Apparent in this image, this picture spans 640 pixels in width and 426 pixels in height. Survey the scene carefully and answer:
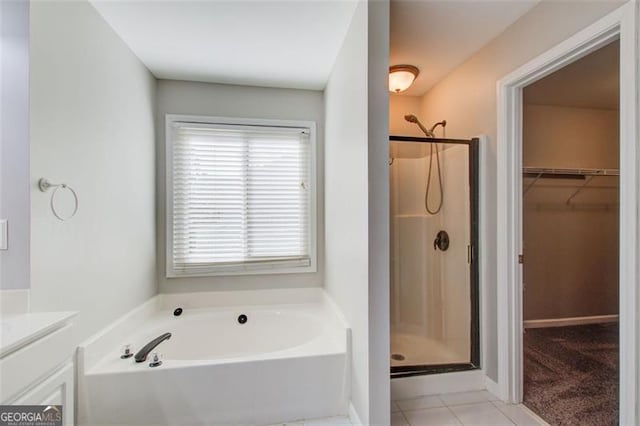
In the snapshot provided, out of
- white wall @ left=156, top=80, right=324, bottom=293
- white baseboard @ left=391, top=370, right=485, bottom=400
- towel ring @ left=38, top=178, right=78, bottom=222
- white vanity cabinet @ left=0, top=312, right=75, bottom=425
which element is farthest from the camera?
white wall @ left=156, top=80, right=324, bottom=293

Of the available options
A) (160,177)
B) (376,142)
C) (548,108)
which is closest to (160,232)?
(160,177)

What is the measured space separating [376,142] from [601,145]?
345 centimetres

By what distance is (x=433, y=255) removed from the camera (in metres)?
2.36

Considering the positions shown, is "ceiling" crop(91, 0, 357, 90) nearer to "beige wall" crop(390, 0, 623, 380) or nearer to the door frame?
"beige wall" crop(390, 0, 623, 380)

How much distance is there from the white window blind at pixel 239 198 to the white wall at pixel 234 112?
4.0 inches

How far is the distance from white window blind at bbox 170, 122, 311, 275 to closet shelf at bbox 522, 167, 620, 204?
90.5 inches

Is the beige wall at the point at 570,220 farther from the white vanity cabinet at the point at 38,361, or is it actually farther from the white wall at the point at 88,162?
the white vanity cabinet at the point at 38,361

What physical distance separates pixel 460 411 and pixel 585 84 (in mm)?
2912

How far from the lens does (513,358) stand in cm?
184

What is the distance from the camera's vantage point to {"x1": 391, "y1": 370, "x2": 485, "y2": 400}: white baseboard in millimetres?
1949

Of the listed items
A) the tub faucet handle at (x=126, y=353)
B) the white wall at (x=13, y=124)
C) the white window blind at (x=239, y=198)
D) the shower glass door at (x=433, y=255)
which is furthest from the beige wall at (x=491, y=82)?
the white wall at (x=13, y=124)

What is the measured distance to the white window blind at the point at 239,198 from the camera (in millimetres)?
2504

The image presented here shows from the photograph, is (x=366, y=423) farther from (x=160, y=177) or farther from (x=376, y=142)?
(x=160, y=177)

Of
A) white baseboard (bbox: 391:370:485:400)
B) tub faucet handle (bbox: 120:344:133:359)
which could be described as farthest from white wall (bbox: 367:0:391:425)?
tub faucet handle (bbox: 120:344:133:359)
